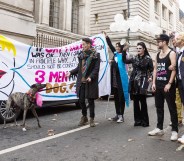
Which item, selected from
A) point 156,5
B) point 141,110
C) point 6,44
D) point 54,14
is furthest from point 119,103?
point 156,5

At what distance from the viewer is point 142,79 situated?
688 centimetres

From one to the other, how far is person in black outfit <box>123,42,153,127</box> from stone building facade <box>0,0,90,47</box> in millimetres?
6620

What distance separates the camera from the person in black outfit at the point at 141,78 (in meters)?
6.83

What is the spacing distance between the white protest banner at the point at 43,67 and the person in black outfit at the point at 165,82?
242cm

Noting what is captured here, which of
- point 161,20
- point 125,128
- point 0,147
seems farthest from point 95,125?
point 161,20

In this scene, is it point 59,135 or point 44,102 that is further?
point 44,102

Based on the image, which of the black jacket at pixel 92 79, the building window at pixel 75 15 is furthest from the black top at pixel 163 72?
the building window at pixel 75 15

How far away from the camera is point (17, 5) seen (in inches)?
499

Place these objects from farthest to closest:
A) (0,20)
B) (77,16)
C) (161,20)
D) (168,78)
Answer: (161,20)
(77,16)
(0,20)
(168,78)

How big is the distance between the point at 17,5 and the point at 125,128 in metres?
8.18

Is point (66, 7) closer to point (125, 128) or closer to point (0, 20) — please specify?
point (0, 20)

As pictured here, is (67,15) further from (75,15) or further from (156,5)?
(156,5)

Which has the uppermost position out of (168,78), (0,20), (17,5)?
(17,5)

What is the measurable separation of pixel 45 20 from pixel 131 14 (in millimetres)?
11503
